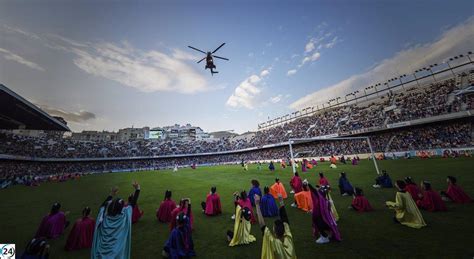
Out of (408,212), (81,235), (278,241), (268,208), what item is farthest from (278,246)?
(81,235)

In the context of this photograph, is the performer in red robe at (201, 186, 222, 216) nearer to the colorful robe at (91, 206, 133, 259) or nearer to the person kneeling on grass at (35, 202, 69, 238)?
the colorful robe at (91, 206, 133, 259)

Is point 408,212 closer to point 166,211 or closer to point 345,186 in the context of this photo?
point 345,186

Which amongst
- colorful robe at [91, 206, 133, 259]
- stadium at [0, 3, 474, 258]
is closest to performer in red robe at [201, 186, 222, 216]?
stadium at [0, 3, 474, 258]

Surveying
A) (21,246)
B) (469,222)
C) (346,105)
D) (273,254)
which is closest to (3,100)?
(21,246)

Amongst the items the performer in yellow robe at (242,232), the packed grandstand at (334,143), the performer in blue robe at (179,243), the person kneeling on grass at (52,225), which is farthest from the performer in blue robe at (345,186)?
the person kneeling on grass at (52,225)

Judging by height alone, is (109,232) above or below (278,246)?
above

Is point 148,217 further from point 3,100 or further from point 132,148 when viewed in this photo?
point 132,148
